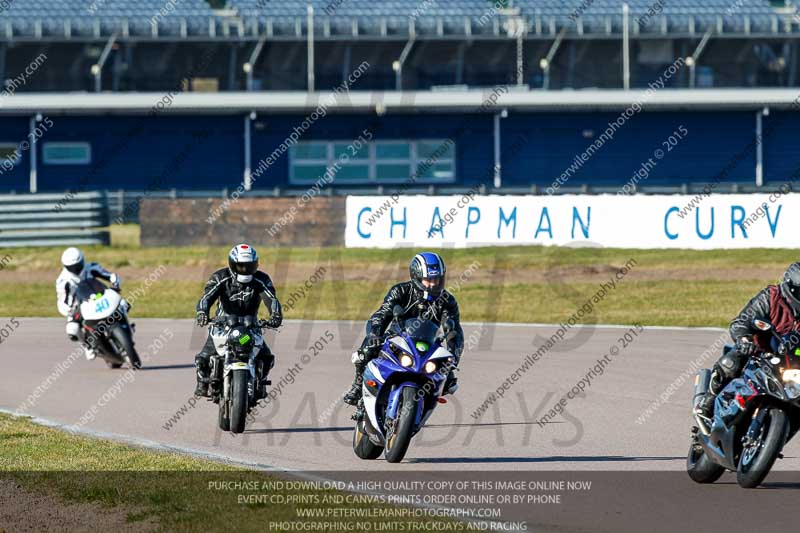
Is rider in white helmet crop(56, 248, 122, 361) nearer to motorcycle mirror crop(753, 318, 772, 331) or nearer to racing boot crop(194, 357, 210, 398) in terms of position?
racing boot crop(194, 357, 210, 398)

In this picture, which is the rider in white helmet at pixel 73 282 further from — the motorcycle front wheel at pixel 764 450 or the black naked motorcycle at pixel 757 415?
the motorcycle front wheel at pixel 764 450

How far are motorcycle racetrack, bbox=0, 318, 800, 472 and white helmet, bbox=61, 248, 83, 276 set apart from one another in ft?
4.03

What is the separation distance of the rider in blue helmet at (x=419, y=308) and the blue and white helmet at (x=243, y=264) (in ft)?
7.15

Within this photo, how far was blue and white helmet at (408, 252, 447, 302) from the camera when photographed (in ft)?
33.2

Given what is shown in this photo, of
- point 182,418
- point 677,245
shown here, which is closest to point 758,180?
point 677,245

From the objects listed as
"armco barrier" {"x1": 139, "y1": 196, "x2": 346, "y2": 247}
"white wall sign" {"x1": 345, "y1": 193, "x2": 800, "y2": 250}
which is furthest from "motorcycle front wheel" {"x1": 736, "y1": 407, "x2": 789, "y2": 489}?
"armco barrier" {"x1": 139, "y1": 196, "x2": 346, "y2": 247}

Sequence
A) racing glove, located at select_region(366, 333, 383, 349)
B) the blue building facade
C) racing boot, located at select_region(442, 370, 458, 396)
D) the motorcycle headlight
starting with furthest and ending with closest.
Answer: the blue building facade → racing glove, located at select_region(366, 333, 383, 349) → racing boot, located at select_region(442, 370, 458, 396) → the motorcycle headlight

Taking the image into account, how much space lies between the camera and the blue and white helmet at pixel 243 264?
12148 mm

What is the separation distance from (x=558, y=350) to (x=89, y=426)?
758 centimetres

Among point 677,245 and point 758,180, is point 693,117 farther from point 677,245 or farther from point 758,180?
point 677,245

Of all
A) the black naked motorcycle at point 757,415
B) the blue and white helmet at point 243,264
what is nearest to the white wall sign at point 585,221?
the blue and white helmet at point 243,264

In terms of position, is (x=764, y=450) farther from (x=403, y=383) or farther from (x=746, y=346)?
(x=403, y=383)

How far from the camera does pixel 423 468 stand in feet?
32.4

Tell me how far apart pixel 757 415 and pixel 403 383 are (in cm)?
254
